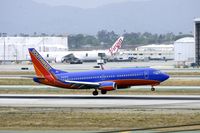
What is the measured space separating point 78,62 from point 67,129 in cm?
14137

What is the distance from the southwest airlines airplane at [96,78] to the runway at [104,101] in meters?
2.56

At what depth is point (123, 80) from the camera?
59656mm

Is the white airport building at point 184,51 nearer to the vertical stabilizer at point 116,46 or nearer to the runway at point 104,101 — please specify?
the vertical stabilizer at point 116,46

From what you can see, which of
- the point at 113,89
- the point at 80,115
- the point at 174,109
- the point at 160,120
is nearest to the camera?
the point at 160,120

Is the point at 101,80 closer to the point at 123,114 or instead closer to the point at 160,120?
the point at 123,114

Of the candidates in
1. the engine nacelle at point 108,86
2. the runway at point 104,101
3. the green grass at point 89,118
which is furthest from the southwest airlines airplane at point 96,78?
the green grass at point 89,118

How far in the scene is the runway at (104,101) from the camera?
47.1 meters

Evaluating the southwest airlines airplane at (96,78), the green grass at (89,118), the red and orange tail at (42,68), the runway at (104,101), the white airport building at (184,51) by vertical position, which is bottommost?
the green grass at (89,118)

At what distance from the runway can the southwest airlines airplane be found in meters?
2.56

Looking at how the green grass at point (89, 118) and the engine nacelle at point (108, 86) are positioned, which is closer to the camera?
the green grass at point (89, 118)

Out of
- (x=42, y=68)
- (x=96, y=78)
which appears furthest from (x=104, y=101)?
(x=42, y=68)

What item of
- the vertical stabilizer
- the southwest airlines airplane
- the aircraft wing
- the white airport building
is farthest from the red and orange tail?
the vertical stabilizer

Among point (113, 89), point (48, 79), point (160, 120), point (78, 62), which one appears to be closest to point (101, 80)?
point (113, 89)

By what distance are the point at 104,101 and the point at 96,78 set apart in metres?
8.49
